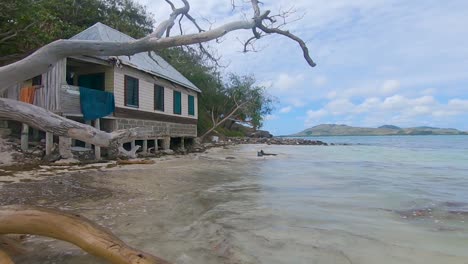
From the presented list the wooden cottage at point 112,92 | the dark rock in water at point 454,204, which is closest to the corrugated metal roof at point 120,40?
the wooden cottage at point 112,92

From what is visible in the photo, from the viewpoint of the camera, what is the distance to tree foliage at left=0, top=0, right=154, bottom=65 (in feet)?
45.9

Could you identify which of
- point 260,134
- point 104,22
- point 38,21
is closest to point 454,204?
point 38,21

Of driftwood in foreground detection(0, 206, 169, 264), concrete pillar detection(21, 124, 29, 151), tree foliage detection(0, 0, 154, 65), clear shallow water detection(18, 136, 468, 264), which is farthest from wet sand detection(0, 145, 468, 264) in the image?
tree foliage detection(0, 0, 154, 65)

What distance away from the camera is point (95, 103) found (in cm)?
1354

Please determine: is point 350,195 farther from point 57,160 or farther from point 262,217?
point 57,160

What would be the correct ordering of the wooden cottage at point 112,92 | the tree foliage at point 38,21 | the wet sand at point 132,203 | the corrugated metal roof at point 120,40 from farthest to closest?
the corrugated metal roof at point 120,40
the tree foliage at point 38,21
the wooden cottage at point 112,92
the wet sand at point 132,203

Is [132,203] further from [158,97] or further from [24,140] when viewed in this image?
[158,97]

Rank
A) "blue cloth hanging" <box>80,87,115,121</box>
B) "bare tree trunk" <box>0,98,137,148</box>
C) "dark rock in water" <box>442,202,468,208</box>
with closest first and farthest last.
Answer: "bare tree trunk" <box>0,98,137,148</box> → "dark rock in water" <box>442,202,468,208</box> → "blue cloth hanging" <box>80,87,115,121</box>

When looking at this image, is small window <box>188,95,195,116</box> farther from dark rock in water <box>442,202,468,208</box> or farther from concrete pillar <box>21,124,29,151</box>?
dark rock in water <box>442,202,468,208</box>

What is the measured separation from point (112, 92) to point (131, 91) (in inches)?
56.0

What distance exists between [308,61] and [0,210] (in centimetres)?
534

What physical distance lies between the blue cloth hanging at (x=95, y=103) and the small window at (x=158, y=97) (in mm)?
3522

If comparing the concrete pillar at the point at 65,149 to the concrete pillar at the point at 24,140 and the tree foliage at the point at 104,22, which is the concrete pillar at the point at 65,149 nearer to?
the concrete pillar at the point at 24,140

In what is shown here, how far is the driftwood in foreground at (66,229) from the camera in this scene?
119 inches
